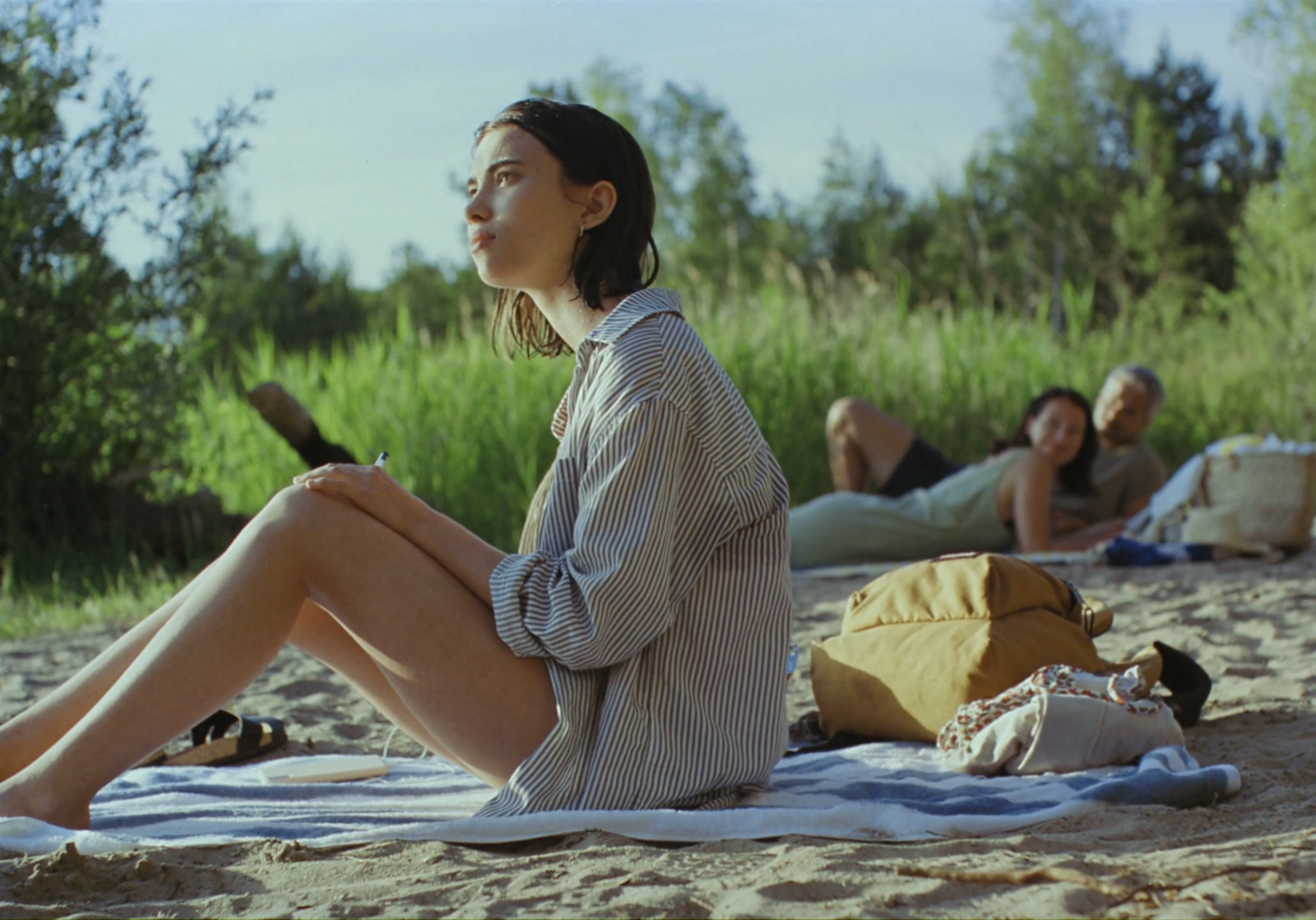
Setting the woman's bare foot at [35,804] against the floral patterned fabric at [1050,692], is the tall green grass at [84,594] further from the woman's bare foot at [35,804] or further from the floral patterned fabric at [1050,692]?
the floral patterned fabric at [1050,692]

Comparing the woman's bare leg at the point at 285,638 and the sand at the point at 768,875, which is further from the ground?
the woman's bare leg at the point at 285,638

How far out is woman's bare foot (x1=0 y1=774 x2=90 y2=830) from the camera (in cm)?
212

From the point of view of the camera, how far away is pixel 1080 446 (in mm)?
6492

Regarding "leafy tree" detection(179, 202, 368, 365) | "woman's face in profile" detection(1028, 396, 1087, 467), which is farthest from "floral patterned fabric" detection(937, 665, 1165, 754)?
"leafy tree" detection(179, 202, 368, 365)

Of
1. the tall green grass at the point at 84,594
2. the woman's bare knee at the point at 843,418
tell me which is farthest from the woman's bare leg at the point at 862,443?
the tall green grass at the point at 84,594

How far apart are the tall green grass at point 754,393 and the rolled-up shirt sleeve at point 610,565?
531 centimetres

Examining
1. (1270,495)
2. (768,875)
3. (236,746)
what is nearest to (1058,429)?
(1270,495)

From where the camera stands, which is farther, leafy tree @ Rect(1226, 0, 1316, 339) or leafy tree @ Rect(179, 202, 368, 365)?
leafy tree @ Rect(179, 202, 368, 365)

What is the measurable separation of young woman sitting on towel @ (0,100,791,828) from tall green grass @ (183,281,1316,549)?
5.14 m

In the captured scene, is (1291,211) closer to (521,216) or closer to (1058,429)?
(1058,429)

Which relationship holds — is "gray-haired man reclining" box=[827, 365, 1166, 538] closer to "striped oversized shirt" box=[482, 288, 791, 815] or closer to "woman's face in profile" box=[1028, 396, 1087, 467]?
"woman's face in profile" box=[1028, 396, 1087, 467]

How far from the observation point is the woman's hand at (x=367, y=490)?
219 centimetres

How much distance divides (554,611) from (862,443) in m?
5.03

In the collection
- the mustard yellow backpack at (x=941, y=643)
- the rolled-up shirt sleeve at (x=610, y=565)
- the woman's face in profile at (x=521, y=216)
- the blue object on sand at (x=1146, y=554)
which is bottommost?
the blue object on sand at (x=1146, y=554)
